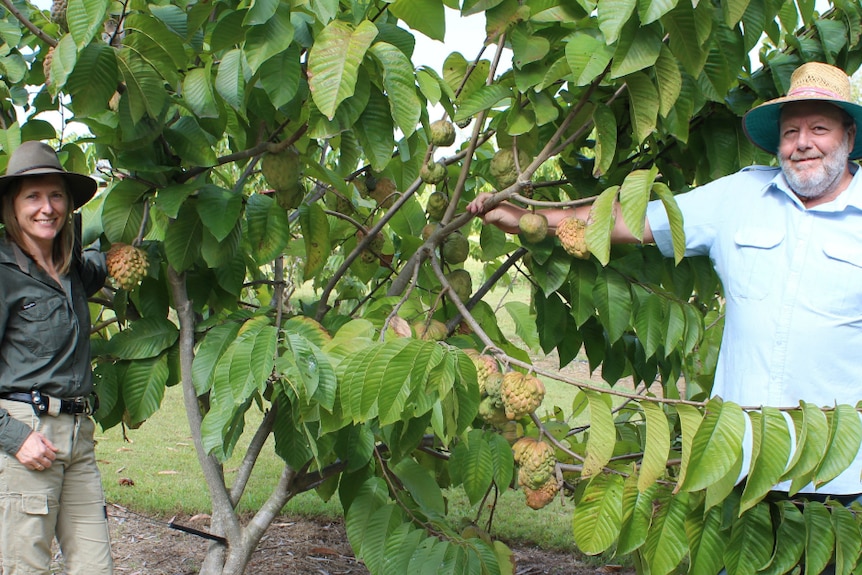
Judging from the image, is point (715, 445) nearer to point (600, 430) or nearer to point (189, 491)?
point (600, 430)

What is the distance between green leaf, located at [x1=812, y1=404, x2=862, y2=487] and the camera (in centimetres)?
154

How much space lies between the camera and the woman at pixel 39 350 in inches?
83.3

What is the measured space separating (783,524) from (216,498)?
1477 millimetres

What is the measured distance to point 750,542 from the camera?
5.90 feet

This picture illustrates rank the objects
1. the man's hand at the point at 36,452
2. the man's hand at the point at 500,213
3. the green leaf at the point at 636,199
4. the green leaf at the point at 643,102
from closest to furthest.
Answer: the green leaf at the point at 636,199 < the green leaf at the point at 643,102 < the man's hand at the point at 36,452 < the man's hand at the point at 500,213

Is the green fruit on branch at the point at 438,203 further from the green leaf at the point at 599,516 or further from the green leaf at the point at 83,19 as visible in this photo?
the green leaf at the point at 83,19

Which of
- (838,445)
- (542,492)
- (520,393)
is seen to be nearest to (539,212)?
(520,393)

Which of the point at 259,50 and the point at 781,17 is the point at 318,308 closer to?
the point at 259,50

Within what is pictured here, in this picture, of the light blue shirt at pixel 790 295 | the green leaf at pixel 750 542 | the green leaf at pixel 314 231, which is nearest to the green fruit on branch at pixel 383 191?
the green leaf at pixel 314 231

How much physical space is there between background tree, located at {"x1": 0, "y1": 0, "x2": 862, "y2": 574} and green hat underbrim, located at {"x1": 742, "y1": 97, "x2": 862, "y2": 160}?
0.10m

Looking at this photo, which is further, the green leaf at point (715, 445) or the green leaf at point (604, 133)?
the green leaf at point (604, 133)

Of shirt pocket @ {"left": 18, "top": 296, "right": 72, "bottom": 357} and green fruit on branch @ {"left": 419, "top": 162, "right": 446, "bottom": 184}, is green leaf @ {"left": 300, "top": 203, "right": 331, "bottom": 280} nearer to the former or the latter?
green fruit on branch @ {"left": 419, "top": 162, "right": 446, "bottom": 184}

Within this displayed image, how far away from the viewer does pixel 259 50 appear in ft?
5.34

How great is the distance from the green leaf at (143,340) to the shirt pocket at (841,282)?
1.69 metres
